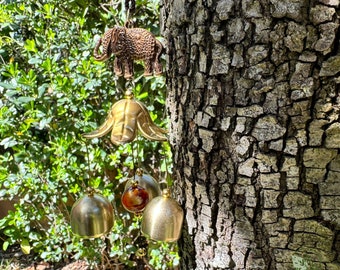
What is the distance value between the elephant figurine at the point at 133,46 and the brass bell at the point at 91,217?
361 mm

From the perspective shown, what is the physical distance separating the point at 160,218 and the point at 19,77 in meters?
1.20

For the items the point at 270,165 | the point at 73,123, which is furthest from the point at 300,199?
the point at 73,123

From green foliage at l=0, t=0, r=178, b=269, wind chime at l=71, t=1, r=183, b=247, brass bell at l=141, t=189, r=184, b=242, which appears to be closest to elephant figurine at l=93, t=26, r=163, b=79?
wind chime at l=71, t=1, r=183, b=247

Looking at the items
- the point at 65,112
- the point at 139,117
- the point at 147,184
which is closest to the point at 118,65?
the point at 139,117

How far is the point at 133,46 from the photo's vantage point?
0.89 m

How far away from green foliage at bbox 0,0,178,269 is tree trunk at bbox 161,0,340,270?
31.9 inches

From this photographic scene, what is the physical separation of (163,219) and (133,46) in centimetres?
39

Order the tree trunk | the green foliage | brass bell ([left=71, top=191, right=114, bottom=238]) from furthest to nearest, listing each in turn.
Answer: the green foliage < brass bell ([left=71, top=191, right=114, bottom=238]) < the tree trunk

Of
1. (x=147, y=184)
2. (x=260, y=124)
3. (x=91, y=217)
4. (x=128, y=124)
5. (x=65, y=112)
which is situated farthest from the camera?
(x=65, y=112)

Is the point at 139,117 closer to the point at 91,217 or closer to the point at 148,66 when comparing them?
the point at 148,66

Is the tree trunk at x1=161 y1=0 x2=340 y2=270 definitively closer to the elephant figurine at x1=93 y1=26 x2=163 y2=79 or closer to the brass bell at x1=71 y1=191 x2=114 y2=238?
the elephant figurine at x1=93 y1=26 x2=163 y2=79

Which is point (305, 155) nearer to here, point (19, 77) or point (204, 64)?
point (204, 64)

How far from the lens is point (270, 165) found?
0.76 m

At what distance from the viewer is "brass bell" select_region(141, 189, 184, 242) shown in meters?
0.88
